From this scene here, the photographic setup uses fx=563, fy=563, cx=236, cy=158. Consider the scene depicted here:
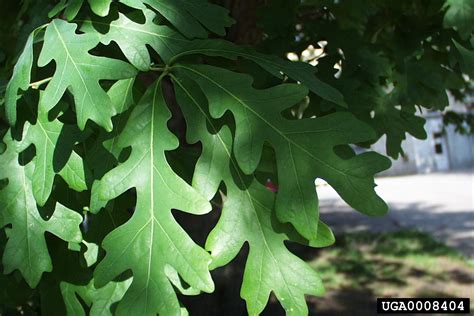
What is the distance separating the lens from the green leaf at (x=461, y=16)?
1.86 m

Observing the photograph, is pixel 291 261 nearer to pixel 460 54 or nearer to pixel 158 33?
pixel 158 33

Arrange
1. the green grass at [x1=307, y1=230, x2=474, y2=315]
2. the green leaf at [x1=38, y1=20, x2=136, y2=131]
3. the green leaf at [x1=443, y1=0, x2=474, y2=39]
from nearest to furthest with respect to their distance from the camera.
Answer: the green leaf at [x1=38, y1=20, x2=136, y2=131] < the green leaf at [x1=443, y1=0, x2=474, y2=39] < the green grass at [x1=307, y1=230, x2=474, y2=315]

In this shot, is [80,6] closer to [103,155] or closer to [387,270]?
[103,155]

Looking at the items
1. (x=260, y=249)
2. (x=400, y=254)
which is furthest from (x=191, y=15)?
(x=400, y=254)

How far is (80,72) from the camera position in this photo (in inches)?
56.4

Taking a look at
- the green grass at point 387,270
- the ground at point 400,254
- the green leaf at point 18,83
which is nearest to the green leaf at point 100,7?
the green leaf at point 18,83

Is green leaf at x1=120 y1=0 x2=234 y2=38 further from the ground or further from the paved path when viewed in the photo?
the paved path

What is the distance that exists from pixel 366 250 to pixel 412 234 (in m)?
1.13

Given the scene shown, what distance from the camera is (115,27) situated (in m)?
1.54

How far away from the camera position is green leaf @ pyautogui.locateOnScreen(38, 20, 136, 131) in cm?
140

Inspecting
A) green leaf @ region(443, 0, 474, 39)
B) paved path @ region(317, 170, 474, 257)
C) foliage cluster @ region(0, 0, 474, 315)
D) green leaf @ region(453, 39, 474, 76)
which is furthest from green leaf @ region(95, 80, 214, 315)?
paved path @ region(317, 170, 474, 257)

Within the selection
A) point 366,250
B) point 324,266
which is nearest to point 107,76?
point 324,266

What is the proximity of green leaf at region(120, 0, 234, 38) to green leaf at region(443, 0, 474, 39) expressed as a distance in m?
0.75

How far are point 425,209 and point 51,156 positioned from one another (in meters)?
9.46
